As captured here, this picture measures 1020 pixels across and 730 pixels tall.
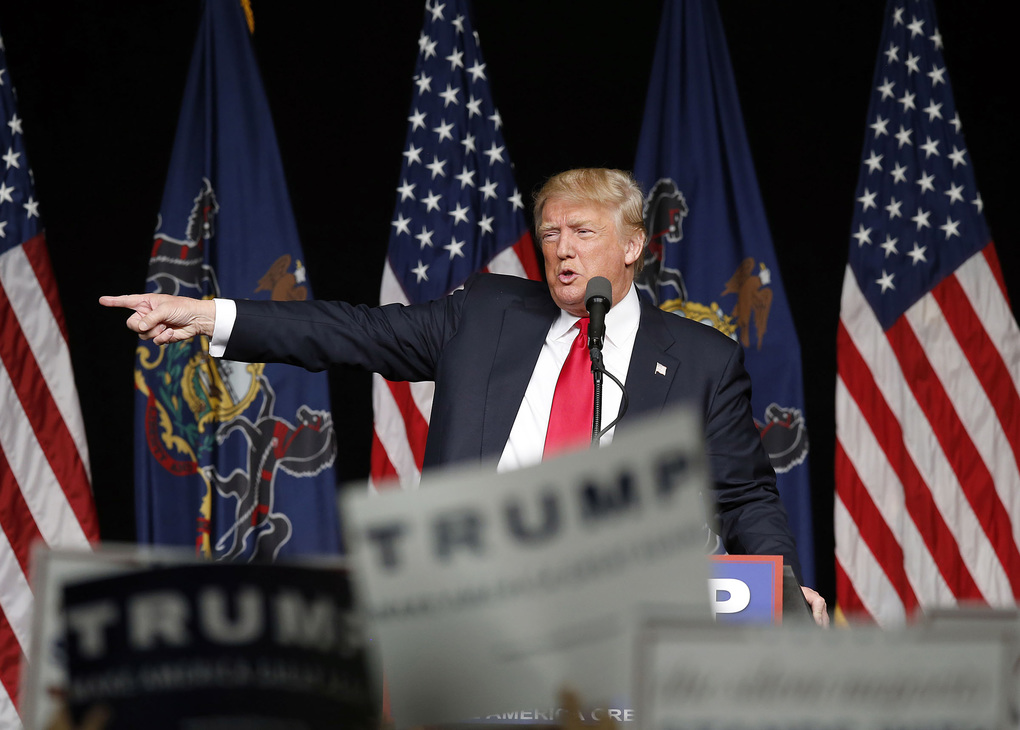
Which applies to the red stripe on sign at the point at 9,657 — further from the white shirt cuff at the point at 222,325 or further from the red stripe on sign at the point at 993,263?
the red stripe on sign at the point at 993,263

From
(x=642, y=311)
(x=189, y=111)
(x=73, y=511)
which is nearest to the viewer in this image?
(x=642, y=311)

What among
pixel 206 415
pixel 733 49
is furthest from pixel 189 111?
pixel 733 49

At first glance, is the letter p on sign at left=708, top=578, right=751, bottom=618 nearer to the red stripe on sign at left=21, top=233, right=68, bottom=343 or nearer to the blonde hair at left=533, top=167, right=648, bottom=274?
the blonde hair at left=533, top=167, right=648, bottom=274

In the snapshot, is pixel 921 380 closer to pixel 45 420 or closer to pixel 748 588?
pixel 748 588

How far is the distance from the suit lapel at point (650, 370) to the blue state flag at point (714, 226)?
1.47 meters

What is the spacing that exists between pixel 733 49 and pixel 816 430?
1455mm

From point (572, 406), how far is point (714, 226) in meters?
1.89

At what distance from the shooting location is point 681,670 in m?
0.63

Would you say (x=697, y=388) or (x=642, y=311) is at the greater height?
(x=642, y=311)

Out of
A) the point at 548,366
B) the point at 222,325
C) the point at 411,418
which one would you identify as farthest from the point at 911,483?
the point at 222,325

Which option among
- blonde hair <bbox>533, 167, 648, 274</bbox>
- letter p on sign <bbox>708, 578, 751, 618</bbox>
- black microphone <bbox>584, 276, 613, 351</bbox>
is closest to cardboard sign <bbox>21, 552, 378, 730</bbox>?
letter p on sign <bbox>708, 578, 751, 618</bbox>

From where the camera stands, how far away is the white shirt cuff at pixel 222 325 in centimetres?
190

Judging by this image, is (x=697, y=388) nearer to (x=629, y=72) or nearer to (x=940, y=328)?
(x=940, y=328)

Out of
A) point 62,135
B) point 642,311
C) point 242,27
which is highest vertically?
point 242,27
